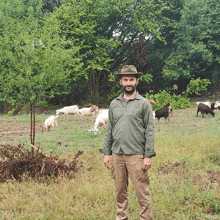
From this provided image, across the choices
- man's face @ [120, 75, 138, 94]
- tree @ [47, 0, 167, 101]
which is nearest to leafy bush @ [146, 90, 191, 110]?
tree @ [47, 0, 167, 101]

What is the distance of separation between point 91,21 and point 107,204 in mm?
19047

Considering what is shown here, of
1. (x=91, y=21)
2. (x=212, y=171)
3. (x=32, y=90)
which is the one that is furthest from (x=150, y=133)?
(x=91, y=21)

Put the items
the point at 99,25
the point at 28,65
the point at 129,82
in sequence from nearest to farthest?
the point at 129,82 < the point at 28,65 < the point at 99,25

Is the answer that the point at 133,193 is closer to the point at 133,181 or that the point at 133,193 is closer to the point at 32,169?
the point at 133,181

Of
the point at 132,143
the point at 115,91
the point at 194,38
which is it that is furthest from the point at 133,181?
the point at 194,38

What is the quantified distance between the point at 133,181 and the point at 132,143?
0.53 m

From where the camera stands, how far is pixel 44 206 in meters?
4.84

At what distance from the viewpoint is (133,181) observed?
12.2 ft

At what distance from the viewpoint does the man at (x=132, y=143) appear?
3.67 m

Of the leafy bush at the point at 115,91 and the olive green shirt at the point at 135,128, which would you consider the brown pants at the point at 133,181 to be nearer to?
the olive green shirt at the point at 135,128

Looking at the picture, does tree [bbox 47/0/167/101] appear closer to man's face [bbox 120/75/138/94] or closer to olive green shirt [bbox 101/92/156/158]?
man's face [bbox 120/75/138/94]

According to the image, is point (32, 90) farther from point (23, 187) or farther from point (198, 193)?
point (198, 193)

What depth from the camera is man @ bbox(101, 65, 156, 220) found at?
367 centimetres

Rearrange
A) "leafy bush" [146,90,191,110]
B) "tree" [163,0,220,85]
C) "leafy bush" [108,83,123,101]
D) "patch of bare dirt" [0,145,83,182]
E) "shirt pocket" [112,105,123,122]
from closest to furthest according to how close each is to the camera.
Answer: "shirt pocket" [112,105,123,122] < "patch of bare dirt" [0,145,83,182] < "leafy bush" [146,90,191,110] < "tree" [163,0,220,85] < "leafy bush" [108,83,123,101]
